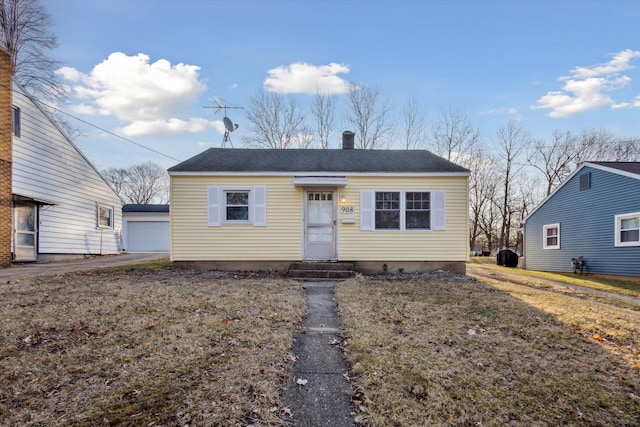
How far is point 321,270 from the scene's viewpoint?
9914 mm

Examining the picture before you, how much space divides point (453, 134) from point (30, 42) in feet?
87.0

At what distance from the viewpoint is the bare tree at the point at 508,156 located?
1122 inches

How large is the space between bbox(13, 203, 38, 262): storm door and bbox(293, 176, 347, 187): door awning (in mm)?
9553

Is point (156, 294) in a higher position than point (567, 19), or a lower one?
lower

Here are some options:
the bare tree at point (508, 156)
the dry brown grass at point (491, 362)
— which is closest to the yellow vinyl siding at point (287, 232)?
the dry brown grass at point (491, 362)

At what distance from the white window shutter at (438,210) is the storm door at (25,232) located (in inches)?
535

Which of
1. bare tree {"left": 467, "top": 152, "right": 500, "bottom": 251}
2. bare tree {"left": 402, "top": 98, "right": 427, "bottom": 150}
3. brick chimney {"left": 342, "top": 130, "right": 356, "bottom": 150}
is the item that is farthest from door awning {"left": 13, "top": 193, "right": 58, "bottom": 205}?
bare tree {"left": 467, "top": 152, "right": 500, "bottom": 251}

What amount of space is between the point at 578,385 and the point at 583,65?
66.5 feet

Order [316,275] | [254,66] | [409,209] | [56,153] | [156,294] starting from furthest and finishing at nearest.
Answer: [254,66] → [56,153] → [409,209] → [316,275] → [156,294]

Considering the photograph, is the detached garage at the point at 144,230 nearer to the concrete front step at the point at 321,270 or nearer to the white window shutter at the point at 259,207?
the white window shutter at the point at 259,207

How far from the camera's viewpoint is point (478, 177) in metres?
28.9

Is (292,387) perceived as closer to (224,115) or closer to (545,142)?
(224,115)

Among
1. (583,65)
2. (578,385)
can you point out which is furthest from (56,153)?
(583,65)

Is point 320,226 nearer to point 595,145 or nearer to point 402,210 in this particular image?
point 402,210
